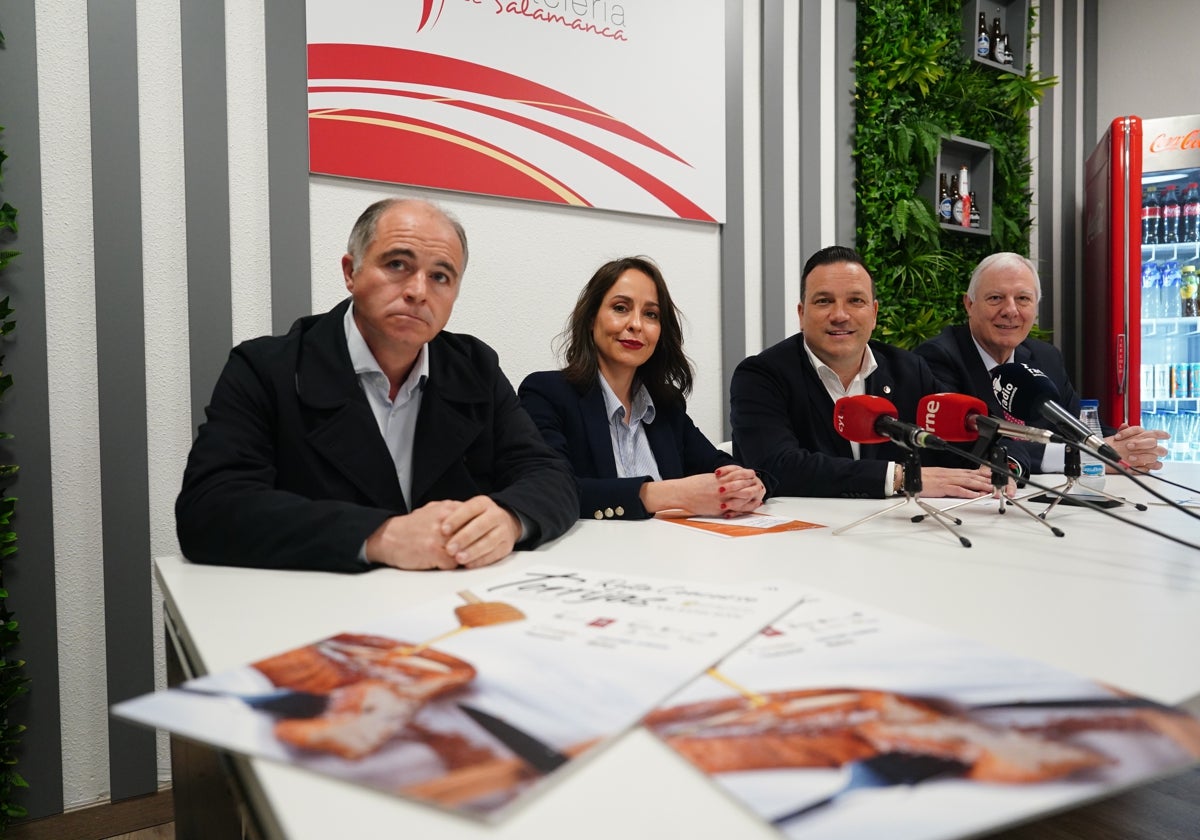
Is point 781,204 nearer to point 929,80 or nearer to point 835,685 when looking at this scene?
point 929,80

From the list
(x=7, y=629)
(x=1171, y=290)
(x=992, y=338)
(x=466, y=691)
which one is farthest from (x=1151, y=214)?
(x=7, y=629)

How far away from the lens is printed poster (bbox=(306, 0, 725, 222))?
8.17 feet

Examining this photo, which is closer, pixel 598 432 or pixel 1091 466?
pixel 1091 466

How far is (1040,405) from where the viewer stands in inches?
57.7

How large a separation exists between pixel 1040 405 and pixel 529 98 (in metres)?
2.13

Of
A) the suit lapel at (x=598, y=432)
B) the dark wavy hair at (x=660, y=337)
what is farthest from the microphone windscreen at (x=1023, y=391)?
the suit lapel at (x=598, y=432)

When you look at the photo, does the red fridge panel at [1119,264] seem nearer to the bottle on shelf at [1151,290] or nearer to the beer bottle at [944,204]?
the bottle on shelf at [1151,290]

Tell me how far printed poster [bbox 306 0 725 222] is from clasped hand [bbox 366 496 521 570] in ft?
5.62

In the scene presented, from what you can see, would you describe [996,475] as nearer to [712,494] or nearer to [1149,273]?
[712,494]

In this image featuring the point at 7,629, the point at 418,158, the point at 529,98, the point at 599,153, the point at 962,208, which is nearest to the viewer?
the point at 7,629

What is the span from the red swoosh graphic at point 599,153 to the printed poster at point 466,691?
2233mm

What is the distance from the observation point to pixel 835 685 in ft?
Answer: 1.99

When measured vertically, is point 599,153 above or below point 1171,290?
above

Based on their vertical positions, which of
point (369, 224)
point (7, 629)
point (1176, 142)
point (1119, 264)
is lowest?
point (7, 629)
